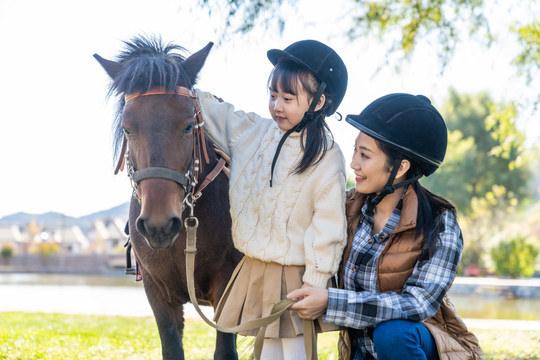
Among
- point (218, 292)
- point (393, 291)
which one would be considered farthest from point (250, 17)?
point (393, 291)

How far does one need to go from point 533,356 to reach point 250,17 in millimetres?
4822

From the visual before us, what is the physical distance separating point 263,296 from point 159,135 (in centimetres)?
87

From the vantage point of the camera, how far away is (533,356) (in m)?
5.37

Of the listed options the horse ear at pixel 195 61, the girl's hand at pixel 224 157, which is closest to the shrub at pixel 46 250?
the girl's hand at pixel 224 157

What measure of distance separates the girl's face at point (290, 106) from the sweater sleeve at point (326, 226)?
0.79 ft

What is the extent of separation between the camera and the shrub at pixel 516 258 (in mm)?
18234

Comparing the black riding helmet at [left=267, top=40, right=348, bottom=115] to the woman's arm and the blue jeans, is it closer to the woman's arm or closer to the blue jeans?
the woman's arm

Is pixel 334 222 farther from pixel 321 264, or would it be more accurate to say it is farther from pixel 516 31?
pixel 516 31

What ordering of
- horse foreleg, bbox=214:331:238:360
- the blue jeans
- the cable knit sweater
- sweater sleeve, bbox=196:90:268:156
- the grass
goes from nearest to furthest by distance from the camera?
1. the blue jeans
2. the cable knit sweater
3. sweater sleeve, bbox=196:90:268:156
4. horse foreleg, bbox=214:331:238:360
5. the grass

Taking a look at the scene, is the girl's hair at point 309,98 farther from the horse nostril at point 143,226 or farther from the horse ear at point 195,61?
the horse nostril at point 143,226

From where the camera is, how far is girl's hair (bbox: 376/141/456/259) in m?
2.33

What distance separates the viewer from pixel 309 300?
7.18ft

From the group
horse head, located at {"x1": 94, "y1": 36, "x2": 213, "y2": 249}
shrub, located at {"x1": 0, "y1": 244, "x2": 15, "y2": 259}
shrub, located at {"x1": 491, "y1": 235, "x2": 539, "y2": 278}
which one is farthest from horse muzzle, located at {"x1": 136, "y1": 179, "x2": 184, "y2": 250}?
shrub, located at {"x1": 0, "y1": 244, "x2": 15, "y2": 259}

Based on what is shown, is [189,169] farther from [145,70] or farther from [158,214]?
[145,70]
